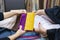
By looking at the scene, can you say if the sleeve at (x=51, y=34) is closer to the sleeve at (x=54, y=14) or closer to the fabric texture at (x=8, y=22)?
the sleeve at (x=54, y=14)

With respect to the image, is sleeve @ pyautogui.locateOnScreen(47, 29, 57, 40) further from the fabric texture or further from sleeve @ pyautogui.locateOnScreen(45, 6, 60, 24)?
the fabric texture

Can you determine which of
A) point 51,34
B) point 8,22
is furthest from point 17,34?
point 51,34

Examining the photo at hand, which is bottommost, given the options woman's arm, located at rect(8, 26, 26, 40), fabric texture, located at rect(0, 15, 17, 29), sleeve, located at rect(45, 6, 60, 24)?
woman's arm, located at rect(8, 26, 26, 40)

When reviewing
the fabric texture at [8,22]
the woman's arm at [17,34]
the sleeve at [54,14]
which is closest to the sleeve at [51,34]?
the sleeve at [54,14]

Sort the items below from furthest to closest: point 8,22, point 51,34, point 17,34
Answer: point 8,22 → point 17,34 → point 51,34

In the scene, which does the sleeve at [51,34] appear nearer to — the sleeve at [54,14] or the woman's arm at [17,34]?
the sleeve at [54,14]

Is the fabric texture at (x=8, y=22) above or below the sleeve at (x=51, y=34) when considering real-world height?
above

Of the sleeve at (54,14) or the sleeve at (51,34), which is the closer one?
the sleeve at (51,34)

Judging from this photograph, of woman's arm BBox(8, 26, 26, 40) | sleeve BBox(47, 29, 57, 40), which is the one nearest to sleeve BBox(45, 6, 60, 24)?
sleeve BBox(47, 29, 57, 40)

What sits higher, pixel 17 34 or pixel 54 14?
pixel 54 14

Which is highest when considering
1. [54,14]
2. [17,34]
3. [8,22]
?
[54,14]

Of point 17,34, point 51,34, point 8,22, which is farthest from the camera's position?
point 8,22

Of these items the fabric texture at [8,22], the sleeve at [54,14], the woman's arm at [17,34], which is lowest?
the woman's arm at [17,34]

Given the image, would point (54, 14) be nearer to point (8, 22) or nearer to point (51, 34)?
point (51, 34)
